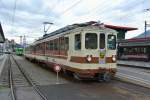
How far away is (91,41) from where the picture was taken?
13133 mm

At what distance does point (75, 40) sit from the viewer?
13.5 meters

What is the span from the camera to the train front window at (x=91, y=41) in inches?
511

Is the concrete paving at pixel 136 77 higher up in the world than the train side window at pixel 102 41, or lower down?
lower down

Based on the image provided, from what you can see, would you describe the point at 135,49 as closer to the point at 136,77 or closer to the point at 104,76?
the point at 136,77

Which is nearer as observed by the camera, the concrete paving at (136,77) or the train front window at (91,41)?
the train front window at (91,41)

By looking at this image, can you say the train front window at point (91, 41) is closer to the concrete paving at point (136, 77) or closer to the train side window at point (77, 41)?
the train side window at point (77, 41)

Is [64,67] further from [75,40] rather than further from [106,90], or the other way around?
[106,90]

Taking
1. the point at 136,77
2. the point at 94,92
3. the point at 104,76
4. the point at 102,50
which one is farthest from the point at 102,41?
the point at 136,77

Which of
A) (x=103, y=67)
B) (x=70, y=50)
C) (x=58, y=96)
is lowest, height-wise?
(x=58, y=96)

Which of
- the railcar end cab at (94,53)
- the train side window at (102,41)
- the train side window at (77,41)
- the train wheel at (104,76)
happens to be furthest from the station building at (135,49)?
the train side window at (77,41)

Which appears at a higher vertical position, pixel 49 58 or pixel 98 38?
pixel 98 38

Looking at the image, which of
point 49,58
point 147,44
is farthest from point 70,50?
point 147,44

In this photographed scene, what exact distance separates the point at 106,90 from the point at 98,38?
10.0 feet

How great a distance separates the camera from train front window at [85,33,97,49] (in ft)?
42.6
